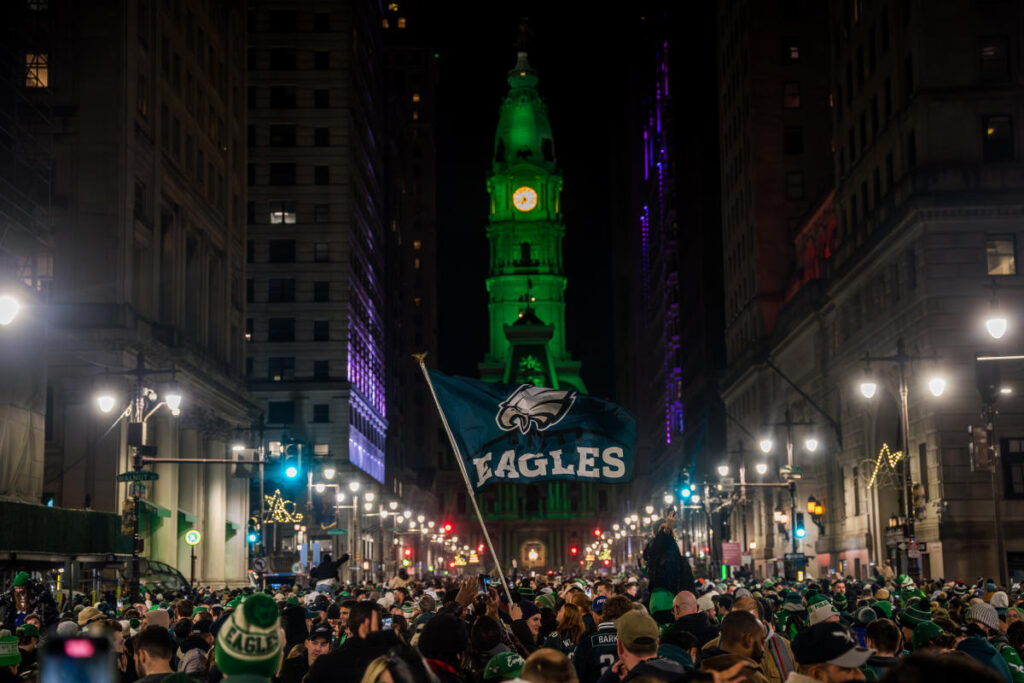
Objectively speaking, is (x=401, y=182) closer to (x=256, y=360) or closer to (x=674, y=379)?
(x=674, y=379)

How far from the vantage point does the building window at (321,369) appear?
365 feet

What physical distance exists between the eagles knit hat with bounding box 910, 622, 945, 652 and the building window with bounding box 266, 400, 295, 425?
98115mm

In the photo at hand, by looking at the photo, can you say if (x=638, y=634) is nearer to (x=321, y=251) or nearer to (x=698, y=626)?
(x=698, y=626)

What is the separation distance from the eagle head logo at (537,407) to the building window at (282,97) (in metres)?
97.8

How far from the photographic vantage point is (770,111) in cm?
9294

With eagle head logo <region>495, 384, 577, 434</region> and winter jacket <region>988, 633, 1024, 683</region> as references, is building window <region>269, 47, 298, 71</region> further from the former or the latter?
winter jacket <region>988, 633, 1024, 683</region>

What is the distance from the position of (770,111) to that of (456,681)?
85940mm

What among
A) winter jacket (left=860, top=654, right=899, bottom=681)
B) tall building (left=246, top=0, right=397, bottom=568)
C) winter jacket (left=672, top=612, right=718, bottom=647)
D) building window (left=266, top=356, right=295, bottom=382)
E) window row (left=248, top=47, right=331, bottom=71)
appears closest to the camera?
winter jacket (left=860, top=654, right=899, bottom=681)

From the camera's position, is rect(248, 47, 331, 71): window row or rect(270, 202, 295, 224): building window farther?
rect(248, 47, 331, 71): window row

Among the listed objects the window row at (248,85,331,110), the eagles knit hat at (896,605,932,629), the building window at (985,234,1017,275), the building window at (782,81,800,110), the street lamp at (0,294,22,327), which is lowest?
the eagles knit hat at (896,605,932,629)

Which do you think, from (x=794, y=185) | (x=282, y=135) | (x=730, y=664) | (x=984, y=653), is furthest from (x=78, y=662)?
(x=282, y=135)

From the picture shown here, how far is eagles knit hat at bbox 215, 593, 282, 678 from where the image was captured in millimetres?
6441

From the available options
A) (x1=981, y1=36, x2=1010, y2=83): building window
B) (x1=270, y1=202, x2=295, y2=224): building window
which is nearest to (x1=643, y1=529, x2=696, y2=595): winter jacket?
(x1=981, y1=36, x2=1010, y2=83): building window

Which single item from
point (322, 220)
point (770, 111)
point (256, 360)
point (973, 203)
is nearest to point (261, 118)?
point (322, 220)
